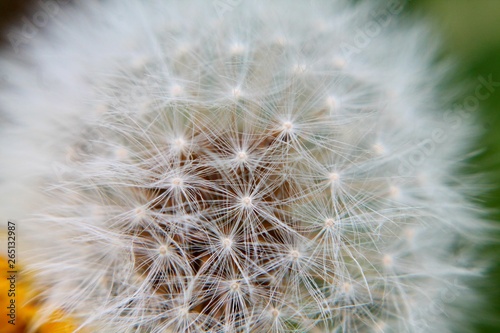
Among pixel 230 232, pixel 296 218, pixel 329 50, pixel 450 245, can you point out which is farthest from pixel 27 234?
pixel 450 245

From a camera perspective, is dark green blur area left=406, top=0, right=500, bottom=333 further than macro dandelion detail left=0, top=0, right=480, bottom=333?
Yes

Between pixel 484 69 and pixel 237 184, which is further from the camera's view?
pixel 484 69

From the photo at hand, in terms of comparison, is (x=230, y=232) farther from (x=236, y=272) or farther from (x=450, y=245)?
(x=450, y=245)

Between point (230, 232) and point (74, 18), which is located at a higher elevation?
point (74, 18)

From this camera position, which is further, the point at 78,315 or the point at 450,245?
the point at 450,245
